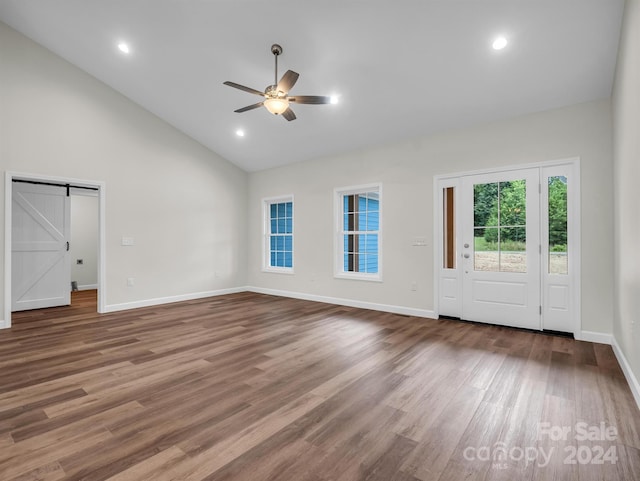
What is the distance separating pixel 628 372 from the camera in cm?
261

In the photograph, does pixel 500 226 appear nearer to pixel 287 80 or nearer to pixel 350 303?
pixel 350 303

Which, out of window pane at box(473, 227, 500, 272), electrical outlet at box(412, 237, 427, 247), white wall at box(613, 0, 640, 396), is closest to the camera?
white wall at box(613, 0, 640, 396)

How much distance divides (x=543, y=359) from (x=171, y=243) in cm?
601

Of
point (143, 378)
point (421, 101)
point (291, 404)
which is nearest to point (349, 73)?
point (421, 101)

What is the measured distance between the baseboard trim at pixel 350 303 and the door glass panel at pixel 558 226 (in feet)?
5.60

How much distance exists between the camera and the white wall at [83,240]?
7719 millimetres

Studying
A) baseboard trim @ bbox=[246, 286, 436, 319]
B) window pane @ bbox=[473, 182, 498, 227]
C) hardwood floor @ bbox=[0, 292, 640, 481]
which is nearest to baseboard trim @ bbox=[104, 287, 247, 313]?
baseboard trim @ bbox=[246, 286, 436, 319]

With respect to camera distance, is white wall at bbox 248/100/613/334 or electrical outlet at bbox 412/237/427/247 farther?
electrical outlet at bbox 412/237/427/247

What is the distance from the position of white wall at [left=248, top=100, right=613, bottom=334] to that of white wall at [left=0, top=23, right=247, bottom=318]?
90 centimetres

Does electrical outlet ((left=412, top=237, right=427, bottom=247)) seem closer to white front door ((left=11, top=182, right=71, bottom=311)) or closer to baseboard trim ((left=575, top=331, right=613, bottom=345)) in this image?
baseboard trim ((left=575, top=331, right=613, bottom=345))

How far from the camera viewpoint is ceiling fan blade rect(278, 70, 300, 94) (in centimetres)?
307

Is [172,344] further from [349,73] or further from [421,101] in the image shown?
[421,101]

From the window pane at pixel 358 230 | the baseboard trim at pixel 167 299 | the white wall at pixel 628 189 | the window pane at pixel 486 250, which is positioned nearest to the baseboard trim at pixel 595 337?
the white wall at pixel 628 189

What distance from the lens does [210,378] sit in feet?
8.85
